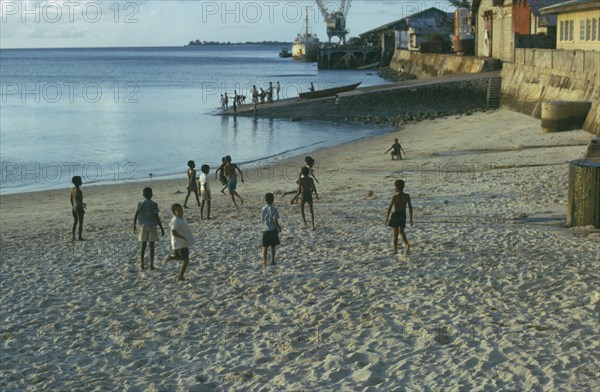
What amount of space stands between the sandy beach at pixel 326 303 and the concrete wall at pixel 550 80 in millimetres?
9925

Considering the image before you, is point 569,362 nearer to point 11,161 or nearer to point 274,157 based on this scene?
point 274,157

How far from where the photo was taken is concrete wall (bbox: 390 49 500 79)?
5016 cm

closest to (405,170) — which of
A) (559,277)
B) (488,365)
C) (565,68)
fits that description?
(565,68)

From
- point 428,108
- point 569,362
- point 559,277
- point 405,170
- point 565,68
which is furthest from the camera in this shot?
point 428,108

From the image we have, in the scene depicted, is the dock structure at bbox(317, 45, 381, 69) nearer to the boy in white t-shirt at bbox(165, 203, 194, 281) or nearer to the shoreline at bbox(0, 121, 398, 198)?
the shoreline at bbox(0, 121, 398, 198)

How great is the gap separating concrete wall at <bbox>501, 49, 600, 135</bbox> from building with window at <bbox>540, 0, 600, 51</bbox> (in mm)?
1902

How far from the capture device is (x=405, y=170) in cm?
2327

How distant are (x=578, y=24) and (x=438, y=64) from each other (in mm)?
26809

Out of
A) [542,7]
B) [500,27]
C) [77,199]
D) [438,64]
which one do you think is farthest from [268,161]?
[438,64]

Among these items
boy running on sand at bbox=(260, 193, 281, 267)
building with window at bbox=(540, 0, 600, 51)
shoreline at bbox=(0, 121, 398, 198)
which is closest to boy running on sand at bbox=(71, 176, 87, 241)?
boy running on sand at bbox=(260, 193, 281, 267)

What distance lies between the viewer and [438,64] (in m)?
61.5

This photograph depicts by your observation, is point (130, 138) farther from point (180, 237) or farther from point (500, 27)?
point (180, 237)

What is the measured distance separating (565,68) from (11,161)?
24651mm

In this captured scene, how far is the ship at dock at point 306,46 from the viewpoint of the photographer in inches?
6570
